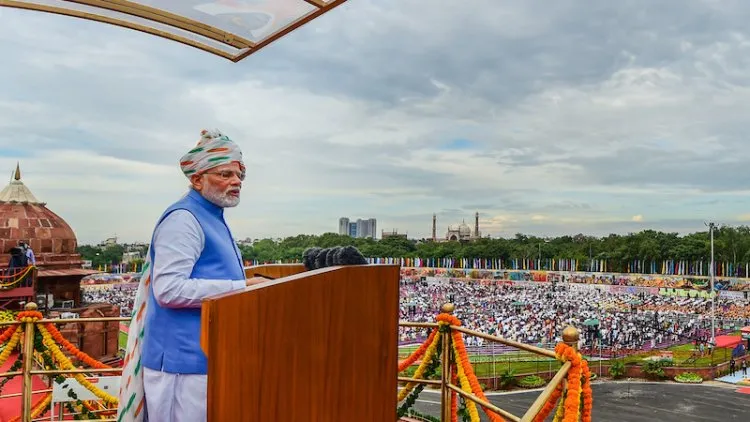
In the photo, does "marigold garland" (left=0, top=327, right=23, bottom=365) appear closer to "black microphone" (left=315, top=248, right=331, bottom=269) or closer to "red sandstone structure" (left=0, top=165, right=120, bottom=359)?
"black microphone" (left=315, top=248, right=331, bottom=269)

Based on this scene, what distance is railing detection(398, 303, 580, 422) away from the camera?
224 cm

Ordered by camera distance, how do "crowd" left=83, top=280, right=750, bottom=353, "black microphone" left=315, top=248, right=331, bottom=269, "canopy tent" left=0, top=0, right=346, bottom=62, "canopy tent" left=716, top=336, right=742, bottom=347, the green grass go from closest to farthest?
"black microphone" left=315, top=248, right=331, bottom=269, "canopy tent" left=0, top=0, right=346, bottom=62, the green grass, "canopy tent" left=716, top=336, right=742, bottom=347, "crowd" left=83, top=280, right=750, bottom=353

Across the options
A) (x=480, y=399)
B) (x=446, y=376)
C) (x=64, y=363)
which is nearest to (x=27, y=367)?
(x=64, y=363)

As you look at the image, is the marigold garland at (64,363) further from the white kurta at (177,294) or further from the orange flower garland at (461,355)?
the orange flower garland at (461,355)

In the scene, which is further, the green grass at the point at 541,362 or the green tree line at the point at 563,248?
the green tree line at the point at 563,248

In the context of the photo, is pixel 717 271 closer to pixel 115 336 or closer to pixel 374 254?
pixel 374 254

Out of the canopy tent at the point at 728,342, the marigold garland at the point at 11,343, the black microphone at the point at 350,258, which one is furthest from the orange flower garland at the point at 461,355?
the canopy tent at the point at 728,342

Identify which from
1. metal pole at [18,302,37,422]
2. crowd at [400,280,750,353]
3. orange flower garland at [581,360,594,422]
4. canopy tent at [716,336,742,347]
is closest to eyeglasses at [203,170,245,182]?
orange flower garland at [581,360,594,422]

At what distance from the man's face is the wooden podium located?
0.54 metres

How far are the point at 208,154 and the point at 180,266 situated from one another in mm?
470

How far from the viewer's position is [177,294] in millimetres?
1823

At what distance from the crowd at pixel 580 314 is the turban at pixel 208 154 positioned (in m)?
24.9

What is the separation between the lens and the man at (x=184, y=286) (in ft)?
6.07

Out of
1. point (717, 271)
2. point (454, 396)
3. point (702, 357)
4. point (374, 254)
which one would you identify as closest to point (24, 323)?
point (454, 396)
